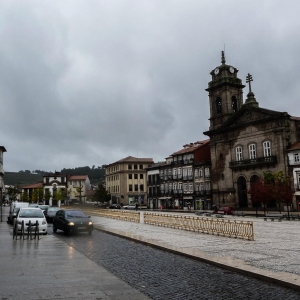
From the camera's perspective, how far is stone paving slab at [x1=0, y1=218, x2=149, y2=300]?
711cm

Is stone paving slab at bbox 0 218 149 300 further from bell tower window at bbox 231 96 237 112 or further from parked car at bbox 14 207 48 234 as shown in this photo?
bell tower window at bbox 231 96 237 112

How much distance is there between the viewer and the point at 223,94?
64562 millimetres

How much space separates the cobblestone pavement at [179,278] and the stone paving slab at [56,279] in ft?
1.45

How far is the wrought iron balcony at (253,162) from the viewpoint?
5374cm

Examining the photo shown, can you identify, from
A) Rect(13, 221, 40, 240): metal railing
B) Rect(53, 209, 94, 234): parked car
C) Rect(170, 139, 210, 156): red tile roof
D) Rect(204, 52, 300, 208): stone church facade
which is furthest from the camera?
Rect(170, 139, 210, 156): red tile roof

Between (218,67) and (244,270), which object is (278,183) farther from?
(244,270)

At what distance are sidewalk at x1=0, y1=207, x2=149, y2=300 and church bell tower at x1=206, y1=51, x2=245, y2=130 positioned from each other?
2163 inches

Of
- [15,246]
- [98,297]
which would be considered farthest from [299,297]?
[15,246]

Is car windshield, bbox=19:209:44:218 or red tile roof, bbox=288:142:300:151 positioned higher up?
red tile roof, bbox=288:142:300:151

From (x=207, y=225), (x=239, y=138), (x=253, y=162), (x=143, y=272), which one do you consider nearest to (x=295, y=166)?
(x=253, y=162)

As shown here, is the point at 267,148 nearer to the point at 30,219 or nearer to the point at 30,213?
the point at 30,213

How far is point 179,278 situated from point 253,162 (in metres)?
50.6

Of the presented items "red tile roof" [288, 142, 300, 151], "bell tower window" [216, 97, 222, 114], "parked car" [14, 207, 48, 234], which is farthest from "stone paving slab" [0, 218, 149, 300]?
"bell tower window" [216, 97, 222, 114]

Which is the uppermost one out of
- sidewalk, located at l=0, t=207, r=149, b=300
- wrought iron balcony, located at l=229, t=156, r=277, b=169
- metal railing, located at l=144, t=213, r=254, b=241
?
wrought iron balcony, located at l=229, t=156, r=277, b=169
